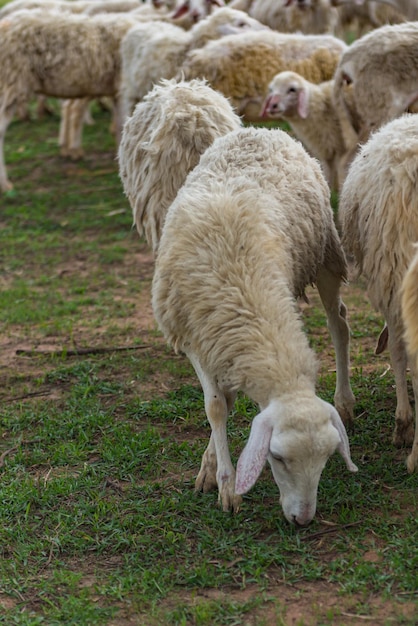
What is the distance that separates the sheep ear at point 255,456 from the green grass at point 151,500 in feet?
1.11

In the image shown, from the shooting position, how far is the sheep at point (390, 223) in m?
3.95

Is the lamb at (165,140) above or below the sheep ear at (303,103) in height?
above

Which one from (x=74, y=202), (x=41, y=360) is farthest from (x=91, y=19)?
(x=41, y=360)

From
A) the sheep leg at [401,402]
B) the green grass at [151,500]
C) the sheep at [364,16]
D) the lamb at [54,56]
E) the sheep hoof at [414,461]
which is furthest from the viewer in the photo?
the sheep at [364,16]

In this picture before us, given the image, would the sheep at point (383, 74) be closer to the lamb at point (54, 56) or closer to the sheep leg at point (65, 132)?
the lamb at point (54, 56)

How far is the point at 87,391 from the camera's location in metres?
5.32

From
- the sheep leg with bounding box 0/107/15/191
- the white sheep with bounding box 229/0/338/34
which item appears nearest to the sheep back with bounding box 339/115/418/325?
the sheep leg with bounding box 0/107/15/191

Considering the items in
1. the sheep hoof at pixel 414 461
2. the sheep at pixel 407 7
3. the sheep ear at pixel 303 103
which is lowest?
the sheep hoof at pixel 414 461

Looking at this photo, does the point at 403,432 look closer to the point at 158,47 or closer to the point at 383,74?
the point at 383,74

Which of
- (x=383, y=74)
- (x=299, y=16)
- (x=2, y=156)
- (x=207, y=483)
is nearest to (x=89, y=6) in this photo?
(x=299, y=16)

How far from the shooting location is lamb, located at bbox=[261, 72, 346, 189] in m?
7.89

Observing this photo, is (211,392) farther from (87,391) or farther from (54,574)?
(87,391)

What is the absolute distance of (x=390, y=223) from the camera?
3982 mm

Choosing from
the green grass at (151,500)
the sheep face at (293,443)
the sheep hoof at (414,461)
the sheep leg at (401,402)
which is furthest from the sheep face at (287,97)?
the sheep face at (293,443)
